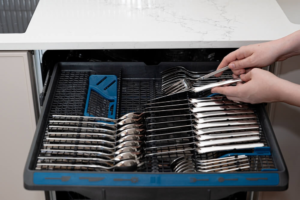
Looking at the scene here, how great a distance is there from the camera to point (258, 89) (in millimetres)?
873

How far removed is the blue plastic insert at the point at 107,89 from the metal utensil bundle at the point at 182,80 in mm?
150

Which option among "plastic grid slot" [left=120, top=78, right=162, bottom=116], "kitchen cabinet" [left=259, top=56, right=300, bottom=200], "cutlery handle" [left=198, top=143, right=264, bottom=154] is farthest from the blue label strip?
"kitchen cabinet" [left=259, top=56, right=300, bottom=200]

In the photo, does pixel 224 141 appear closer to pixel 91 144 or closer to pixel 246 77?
pixel 246 77

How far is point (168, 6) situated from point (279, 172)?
670 millimetres

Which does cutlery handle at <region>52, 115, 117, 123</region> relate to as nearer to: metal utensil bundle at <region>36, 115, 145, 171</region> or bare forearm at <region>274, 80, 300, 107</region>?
metal utensil bundle at <region>36, 115, 145, 171</region>

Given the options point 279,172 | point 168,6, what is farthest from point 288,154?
point 168,6

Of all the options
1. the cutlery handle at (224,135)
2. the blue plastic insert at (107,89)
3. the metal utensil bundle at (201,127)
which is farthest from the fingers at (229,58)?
the blue plastic insert at (107,89)

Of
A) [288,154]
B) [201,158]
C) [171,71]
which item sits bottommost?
[288,154]

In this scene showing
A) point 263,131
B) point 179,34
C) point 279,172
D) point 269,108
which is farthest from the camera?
point 269,108

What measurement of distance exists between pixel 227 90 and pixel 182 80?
19 cm

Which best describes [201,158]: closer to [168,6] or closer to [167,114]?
[167,114]

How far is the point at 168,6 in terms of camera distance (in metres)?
1.19

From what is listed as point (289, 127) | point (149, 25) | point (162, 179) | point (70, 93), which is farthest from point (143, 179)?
point (289, 127)

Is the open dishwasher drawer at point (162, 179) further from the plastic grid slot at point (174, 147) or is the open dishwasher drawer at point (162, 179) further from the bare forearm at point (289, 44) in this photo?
the bare forearm at point (289, 44)
